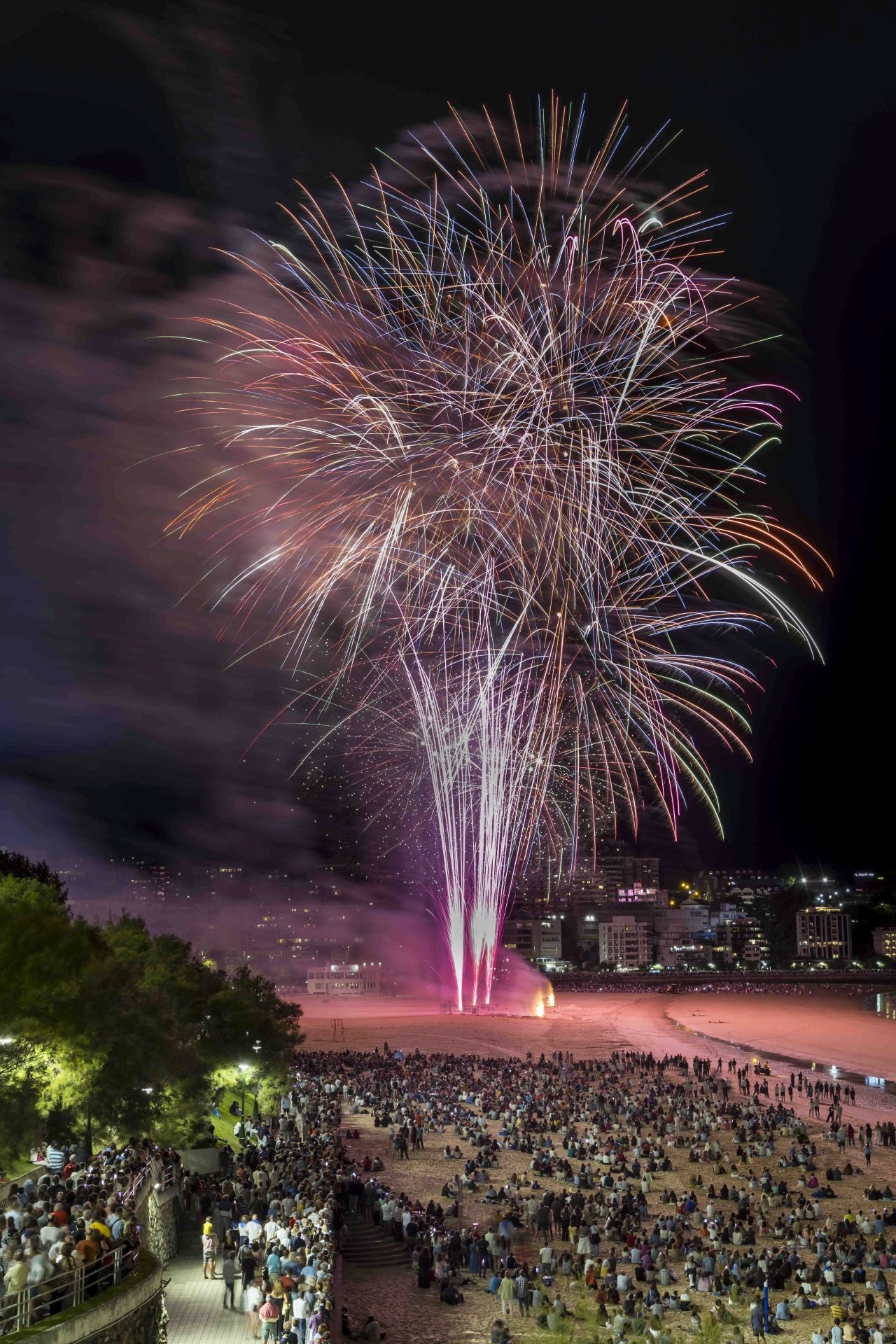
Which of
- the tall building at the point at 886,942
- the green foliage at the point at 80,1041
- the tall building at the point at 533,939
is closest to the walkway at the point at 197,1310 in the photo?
the green foliage at the point at 80,1041

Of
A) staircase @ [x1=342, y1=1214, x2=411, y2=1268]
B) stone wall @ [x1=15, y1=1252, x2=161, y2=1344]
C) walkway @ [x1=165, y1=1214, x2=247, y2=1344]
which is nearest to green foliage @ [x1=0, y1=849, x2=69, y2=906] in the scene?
staircase @ [x1=342, y1=1214, x2=411, y2=1268]

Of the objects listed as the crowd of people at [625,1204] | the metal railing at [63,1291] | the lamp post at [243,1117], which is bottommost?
the crowd of people at [625,1204]

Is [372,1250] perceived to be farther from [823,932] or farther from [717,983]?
[823,932]

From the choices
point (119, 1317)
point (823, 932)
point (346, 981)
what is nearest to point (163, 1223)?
point (119, 1317)

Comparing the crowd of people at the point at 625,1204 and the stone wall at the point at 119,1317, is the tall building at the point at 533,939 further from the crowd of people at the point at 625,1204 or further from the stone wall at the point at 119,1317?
the stone wall at the point at 119,1317

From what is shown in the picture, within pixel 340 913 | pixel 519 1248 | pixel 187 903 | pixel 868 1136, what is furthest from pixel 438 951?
pixel 519 1248
